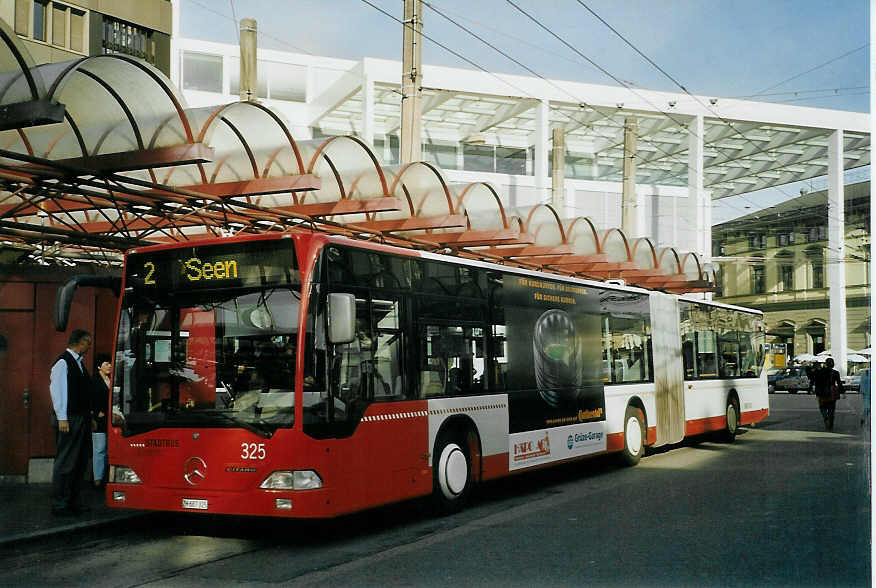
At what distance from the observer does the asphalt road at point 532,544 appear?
24.2 ft

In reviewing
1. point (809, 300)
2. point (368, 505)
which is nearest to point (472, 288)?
point (368, 505)

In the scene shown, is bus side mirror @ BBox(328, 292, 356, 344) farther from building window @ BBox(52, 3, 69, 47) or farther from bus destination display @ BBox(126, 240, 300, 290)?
building window @ BBox(52, 3, 69, 47)

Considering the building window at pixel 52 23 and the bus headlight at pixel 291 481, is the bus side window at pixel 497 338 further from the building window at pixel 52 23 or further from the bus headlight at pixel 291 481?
the building window at pixel 52 23

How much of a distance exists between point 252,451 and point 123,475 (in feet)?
5.18

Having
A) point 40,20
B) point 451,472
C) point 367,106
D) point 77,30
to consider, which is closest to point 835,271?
point 367,106

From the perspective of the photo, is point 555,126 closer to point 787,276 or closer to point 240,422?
point 787,276

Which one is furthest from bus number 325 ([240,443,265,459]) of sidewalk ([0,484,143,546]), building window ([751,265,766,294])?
building window ([751,265,766,294])

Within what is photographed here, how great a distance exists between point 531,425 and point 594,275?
1345 cm

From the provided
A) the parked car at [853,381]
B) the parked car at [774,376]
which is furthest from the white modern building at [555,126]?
the parked car at [774,376]

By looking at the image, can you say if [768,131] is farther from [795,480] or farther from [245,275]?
[245,275]

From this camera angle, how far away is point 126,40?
96.1 ft

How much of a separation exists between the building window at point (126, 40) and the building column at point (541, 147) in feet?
53.5

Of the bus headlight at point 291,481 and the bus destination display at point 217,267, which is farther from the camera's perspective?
the bus destination display at point 217,267

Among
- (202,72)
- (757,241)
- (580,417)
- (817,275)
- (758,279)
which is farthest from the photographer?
(202,72)
